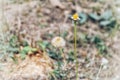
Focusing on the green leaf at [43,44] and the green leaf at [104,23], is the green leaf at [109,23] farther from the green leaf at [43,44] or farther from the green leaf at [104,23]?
the green leaf at [43,44]

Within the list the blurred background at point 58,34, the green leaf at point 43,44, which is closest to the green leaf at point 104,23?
the blurred background at point 58,34

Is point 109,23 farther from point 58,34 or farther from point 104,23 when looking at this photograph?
point 58,34

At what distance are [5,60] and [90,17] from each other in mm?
1182

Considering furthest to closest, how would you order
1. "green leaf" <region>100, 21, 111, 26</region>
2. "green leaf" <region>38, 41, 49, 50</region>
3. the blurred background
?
"green leaf" <region>100, 21, 111, 26</region>
"green leaf" <region>38, 41, 49, 50</region>
the blurred background

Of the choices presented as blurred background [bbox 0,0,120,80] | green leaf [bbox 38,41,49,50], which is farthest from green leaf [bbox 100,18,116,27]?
green leaf [bbox 38,41,49,50]

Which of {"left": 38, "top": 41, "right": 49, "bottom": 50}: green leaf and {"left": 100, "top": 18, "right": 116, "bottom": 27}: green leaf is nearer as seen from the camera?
{"left": 38, "top": 41, "right": 49, "bottom": 50}: green leaf

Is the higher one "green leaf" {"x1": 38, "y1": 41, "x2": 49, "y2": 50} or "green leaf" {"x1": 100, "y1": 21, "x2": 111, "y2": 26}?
"green leaf" {"x1": 38, "y1": 41, "x2": 49, "y2": 50}

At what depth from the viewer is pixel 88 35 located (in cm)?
338

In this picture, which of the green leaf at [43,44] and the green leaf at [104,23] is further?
the green leaf at [104,23]

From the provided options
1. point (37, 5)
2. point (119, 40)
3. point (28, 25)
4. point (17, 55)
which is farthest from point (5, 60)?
point (119, 40)

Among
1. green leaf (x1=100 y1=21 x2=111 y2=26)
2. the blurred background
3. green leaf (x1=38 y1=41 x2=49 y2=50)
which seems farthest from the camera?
green leaf (x1=100 y1=21 x2=111 y2=26)

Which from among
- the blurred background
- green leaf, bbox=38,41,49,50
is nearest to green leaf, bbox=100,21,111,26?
the blurred background

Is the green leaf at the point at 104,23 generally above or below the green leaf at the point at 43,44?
below

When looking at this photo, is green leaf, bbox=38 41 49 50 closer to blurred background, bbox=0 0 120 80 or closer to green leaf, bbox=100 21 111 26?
blurred background, bbox=0 0 120 80
